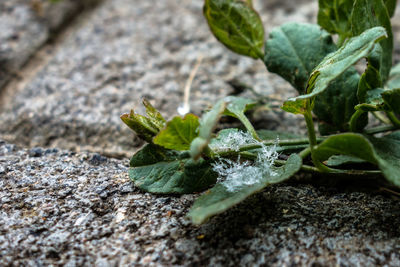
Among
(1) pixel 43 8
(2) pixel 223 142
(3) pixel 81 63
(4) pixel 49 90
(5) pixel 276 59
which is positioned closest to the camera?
(2) pixel 223 142

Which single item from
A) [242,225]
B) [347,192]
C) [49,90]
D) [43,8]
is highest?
[43,8]

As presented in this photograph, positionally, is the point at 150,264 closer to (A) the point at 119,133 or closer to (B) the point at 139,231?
(B) the point at 139,231

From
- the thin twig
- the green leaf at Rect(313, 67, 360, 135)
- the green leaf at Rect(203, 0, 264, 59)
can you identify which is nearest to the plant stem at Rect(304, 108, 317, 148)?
the green leaf at Rect(313, 67, 360, 135)

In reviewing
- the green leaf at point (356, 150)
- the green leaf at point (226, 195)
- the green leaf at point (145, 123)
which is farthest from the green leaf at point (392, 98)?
the green leaf at point (145, 123)

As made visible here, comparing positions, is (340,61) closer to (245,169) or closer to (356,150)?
(356,150)

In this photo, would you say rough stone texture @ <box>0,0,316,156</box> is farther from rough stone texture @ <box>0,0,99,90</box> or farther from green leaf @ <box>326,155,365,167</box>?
green leaf @ <box>326,155,365,167</box>

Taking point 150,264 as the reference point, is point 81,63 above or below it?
above

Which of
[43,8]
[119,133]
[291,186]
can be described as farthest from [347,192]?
[43,8]

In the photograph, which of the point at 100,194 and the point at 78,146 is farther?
the point at 78,146

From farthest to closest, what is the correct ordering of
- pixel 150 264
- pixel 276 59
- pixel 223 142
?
pixel 276 59
pixel 223 142
pixel 150 264
